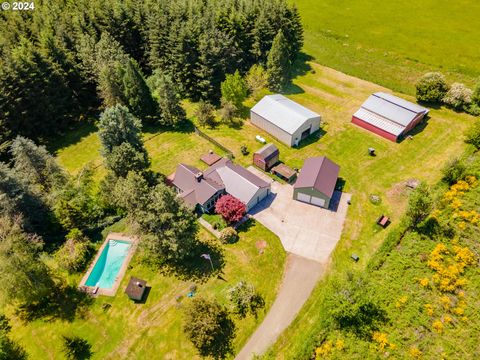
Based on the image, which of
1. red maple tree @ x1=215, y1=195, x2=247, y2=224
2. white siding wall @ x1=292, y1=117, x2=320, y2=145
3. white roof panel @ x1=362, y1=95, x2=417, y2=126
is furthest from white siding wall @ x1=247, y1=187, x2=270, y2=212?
white roof panel @ x1=362, y1=95, x2=417, y2=126

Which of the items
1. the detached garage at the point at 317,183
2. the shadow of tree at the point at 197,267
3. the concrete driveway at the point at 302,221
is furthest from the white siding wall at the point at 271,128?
the shadow of tree at the point at 197,267

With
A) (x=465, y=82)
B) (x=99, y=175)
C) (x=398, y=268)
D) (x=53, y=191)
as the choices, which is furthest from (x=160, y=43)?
(x=465, y=82)

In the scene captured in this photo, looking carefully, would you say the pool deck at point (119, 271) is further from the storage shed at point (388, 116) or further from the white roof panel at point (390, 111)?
the white roof panel at point (390, 111)

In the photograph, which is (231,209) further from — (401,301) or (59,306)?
(59,306)

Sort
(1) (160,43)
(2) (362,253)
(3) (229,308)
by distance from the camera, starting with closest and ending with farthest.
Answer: (3) (229,308)
(2) (362,253)
(1) (160,43)

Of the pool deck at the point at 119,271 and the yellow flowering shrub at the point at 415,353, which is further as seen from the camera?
the pool deck at the point at 119,271

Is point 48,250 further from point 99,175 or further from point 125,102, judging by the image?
point 125,102
